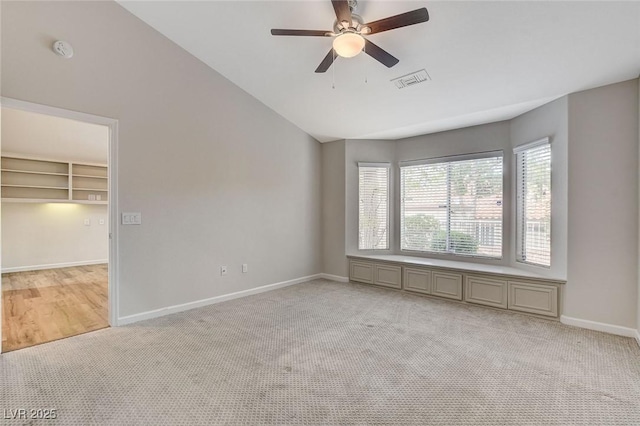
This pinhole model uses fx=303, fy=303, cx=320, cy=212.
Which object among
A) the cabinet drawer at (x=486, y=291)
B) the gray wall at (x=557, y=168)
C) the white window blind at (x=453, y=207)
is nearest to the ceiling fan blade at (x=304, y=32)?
the gray wall at (x=557, y=168)

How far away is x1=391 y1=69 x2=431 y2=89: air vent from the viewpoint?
135 inches

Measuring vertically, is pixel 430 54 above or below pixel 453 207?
above

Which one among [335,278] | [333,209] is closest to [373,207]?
[333,209]

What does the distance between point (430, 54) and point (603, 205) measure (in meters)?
2.42

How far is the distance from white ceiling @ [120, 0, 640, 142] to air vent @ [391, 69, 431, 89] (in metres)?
0.07

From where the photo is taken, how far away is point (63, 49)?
2.94m

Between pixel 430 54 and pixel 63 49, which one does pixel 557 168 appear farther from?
pixel 63 49

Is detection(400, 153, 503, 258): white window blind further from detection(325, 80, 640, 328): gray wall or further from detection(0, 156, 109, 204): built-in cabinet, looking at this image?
detection(0, 156, 109, 204): built-in cabinet

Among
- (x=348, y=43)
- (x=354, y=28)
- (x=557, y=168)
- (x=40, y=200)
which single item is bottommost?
(x=40, y=200)

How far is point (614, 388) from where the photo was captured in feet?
7.18

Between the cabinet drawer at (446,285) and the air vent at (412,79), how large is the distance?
262cm

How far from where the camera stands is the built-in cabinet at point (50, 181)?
19.0 feet

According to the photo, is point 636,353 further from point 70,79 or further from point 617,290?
point 70,79

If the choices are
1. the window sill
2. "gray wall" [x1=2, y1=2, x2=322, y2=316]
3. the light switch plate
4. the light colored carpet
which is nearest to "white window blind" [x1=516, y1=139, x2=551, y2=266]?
the window sill
